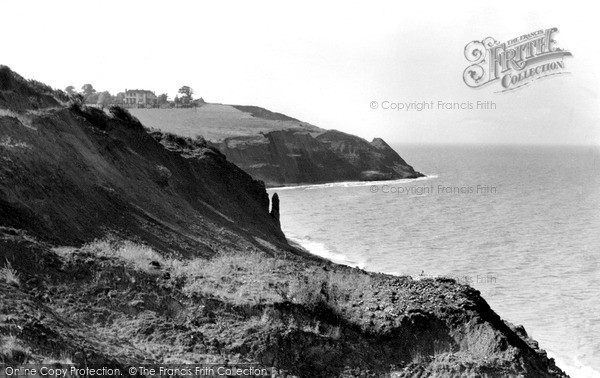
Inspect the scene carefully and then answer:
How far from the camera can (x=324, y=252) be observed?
37969 mm

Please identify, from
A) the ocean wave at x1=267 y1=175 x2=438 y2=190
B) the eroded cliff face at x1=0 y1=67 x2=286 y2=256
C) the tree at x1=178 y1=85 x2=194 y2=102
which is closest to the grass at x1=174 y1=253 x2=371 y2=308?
the eroded cliff face at x1=0 y1=67 x2=286 y2=256

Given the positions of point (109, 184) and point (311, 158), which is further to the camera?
point (311, 158)

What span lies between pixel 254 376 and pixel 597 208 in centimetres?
6004

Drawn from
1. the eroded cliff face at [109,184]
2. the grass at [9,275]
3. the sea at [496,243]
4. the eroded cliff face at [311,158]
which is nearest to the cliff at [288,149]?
the eroded cliff face at [311,158]

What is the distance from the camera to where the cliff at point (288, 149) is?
107 metres

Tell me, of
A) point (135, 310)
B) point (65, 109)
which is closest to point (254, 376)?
point (135, 310)

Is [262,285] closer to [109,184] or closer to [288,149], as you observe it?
[109,184]

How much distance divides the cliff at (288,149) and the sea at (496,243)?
25.7m

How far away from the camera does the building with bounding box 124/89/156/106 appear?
15900 centimetres

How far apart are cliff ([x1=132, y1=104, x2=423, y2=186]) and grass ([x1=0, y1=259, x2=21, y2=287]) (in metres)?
90.0

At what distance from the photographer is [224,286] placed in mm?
12062

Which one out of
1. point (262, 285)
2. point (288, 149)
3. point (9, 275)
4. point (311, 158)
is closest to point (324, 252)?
point (262, 285)

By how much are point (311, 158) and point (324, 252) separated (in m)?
77.9

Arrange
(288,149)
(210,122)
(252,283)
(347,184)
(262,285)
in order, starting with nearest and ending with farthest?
1. (262,285)
2. (252,283)
3. (347,184)
4. (288,149)
5. (210,122)
